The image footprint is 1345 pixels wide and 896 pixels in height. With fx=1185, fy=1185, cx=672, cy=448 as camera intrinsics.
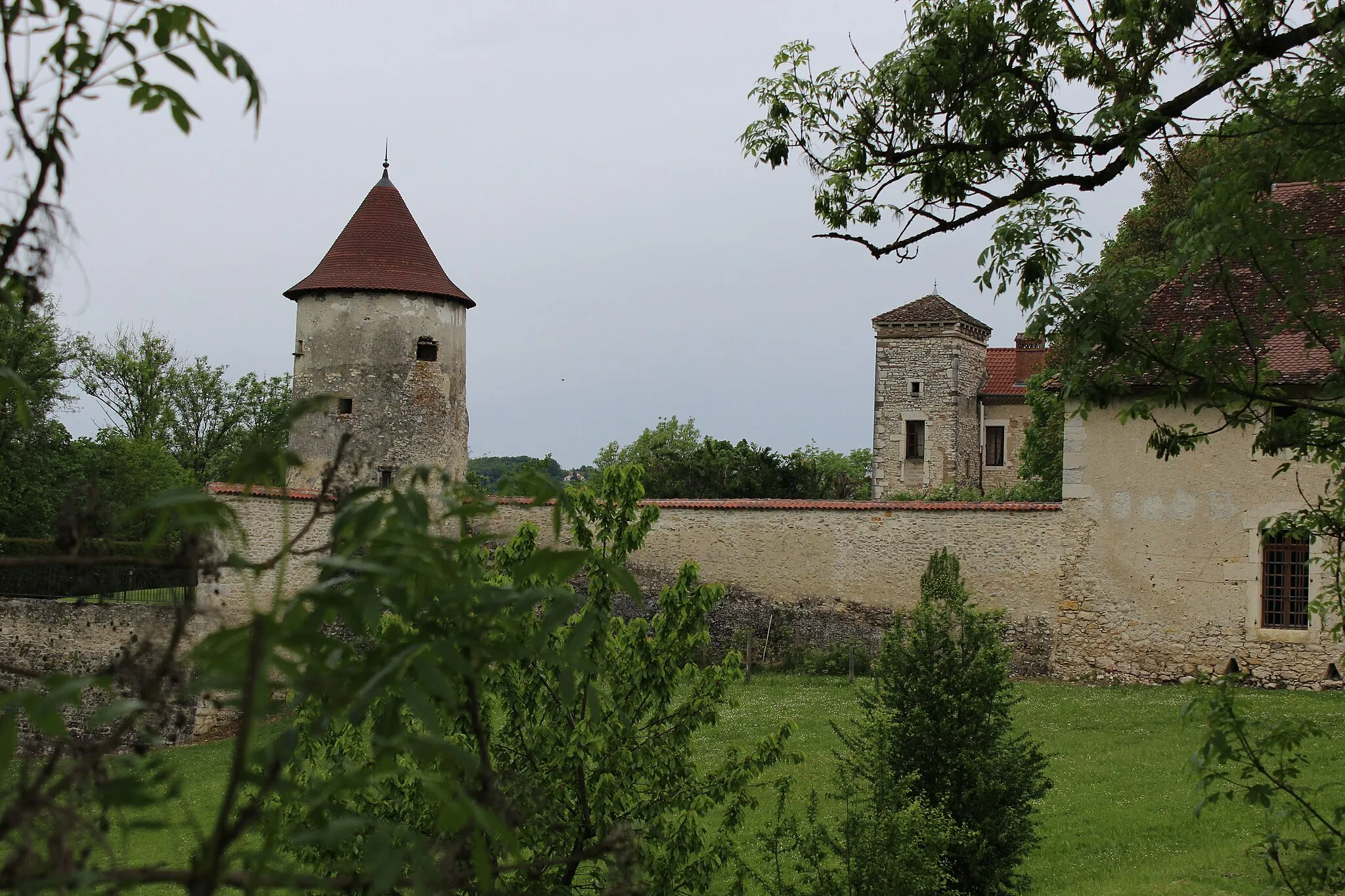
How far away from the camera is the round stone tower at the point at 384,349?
23.2 metres

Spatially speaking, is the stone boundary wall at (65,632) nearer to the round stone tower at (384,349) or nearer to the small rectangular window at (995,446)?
the round stone tower at (384,349)

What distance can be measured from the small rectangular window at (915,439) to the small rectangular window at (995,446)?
2.29m

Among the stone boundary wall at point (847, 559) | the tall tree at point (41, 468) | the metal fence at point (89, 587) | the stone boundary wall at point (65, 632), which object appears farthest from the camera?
the tall tree at point (41, 468)

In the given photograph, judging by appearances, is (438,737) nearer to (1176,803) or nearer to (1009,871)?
(1009,871)

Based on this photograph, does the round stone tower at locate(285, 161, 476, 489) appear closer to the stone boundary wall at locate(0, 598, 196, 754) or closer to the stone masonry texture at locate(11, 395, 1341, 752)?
the stone masonry texture at locate(11, 395, 1341, 752)

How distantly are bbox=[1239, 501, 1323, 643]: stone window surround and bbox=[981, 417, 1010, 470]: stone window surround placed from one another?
854 inches

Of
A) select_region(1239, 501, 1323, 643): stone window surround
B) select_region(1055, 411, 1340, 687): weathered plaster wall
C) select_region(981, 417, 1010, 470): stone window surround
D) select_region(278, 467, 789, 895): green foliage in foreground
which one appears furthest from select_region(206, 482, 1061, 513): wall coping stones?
select_region(981, 417, 1010, 470): stone window surround

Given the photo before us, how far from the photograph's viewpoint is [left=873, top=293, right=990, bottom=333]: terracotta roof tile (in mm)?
37469

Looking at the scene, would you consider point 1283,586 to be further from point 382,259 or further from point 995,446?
point 995,446

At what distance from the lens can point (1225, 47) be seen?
506 cm

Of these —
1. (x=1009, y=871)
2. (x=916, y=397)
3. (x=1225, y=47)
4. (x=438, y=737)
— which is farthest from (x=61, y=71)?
(x=916, y=397)

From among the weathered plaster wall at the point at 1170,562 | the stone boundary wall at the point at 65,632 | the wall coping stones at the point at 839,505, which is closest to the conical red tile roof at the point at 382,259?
the wall coping stones at the point at 839,505

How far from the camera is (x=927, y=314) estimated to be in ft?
123

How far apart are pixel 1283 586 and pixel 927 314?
22.1 m
